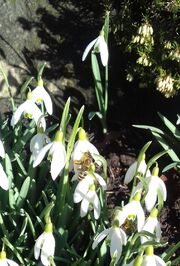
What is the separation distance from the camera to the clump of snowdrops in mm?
1974

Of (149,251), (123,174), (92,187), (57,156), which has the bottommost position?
(123,174)

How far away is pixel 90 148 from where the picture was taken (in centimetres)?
208

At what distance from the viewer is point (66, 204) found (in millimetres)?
2369

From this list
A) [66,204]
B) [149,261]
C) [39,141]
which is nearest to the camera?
[149,261]

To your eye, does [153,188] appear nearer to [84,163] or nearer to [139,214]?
[139,214]

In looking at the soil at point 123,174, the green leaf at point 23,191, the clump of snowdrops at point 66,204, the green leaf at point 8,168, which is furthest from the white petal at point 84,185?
the soil at point 123,174

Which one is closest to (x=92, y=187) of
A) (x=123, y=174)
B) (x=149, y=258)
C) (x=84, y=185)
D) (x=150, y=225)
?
(x=84, y=185)

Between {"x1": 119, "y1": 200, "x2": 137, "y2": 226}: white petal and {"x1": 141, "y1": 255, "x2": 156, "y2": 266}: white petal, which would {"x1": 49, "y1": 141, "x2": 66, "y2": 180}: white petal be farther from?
{"x1": 141, "y1": 255, "x2": 156, "y2": 266}: white petal

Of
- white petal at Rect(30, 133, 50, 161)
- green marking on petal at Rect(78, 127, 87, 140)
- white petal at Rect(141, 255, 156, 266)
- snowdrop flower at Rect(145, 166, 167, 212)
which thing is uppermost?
green marking on petal at Rect(78, 127, 87, 140)

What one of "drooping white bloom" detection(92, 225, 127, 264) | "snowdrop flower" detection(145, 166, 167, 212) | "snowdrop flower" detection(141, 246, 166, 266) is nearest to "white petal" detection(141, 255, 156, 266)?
"snowdrop flower" detection(141, 246, 166, 266)

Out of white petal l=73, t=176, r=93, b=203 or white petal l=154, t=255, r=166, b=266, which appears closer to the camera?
white petal l=154, t=255, r=166, b=266

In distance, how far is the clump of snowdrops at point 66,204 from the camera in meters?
1.97

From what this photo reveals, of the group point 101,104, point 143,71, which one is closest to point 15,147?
point 101,104

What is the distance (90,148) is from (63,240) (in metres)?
0.45
